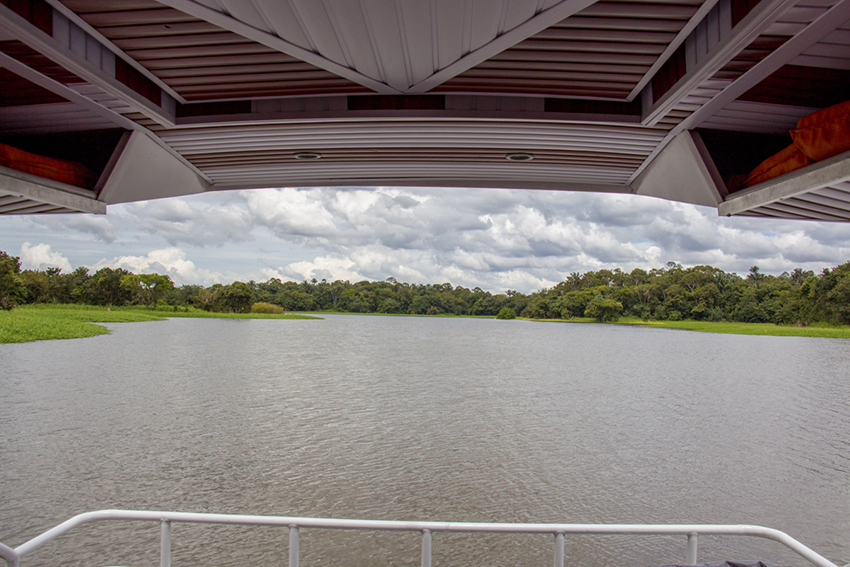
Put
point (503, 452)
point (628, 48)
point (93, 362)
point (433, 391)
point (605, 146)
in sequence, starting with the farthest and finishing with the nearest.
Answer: point (93, 362) < point (433, 391) < point (503, 452) < point (605, 146) < point (628, 48)

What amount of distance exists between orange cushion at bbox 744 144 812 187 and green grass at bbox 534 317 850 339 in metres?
52.4

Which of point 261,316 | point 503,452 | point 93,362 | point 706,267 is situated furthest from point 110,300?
point 706,267

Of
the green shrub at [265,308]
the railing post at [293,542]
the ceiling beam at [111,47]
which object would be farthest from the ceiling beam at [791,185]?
the green shrub at [265,308]

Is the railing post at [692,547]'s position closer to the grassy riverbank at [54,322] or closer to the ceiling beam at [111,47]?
the ceiling beam at [111,47]

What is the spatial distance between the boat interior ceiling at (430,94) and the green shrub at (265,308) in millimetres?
65568

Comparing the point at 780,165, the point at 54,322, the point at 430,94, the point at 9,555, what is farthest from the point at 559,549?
the point at 54,322

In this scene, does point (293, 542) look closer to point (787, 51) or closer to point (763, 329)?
point (787, 51)

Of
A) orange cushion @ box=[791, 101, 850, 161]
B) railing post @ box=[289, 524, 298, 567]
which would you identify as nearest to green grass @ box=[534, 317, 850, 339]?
orange cushion @ box=[791, 101, 850, 161]

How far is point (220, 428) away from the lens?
1355 centimetres

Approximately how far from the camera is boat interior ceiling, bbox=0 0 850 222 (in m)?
2.29

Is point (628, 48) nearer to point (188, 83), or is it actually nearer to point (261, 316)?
point (188, 83)

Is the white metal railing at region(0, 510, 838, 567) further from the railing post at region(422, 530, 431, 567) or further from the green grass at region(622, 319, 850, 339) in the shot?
the green grass at region(622, 319, 850, 339)

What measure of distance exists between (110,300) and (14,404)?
4650cm

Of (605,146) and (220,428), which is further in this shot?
(220,428)
